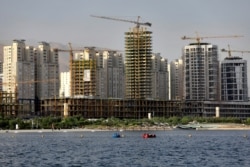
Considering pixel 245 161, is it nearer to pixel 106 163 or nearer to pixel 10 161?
pixel 106 163

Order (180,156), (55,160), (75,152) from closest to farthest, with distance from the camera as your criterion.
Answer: (55,160)
(180,156)
(75,152)

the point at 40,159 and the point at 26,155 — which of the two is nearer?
the point at 40,159

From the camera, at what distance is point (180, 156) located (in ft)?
301

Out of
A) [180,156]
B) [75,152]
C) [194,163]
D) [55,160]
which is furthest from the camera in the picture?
[75,152]

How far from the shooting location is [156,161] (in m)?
83.7

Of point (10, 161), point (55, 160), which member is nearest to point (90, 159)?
point (55, 160)

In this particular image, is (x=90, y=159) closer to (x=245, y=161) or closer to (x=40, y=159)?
(x=40, y=159)

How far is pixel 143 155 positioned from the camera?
9406cm

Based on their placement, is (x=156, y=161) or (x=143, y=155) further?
(x=143, y=155)

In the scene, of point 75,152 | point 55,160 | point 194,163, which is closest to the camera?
point 194,163

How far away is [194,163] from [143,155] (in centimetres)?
1561

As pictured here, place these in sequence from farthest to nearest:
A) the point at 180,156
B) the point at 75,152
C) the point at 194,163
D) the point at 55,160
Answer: the point at 75,152 → the point at 180,156 → the point at 55,160 → the point at 194,163

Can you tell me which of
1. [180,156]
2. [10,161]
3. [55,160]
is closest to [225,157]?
[180,156]

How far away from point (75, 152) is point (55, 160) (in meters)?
15.8
